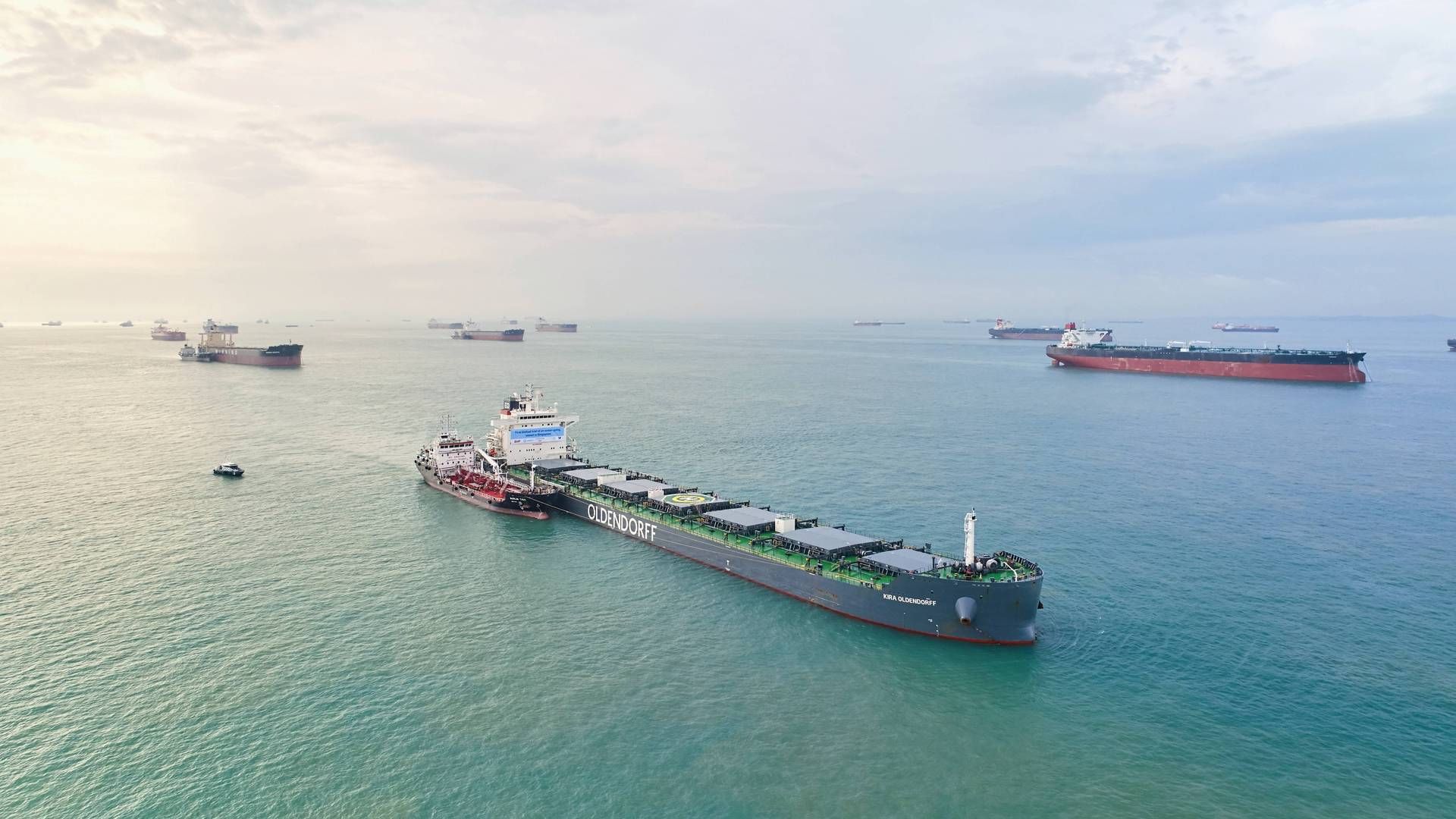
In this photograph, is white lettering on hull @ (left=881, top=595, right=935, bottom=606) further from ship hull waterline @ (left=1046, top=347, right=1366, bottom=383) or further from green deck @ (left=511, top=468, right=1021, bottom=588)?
ship hull waterline @ (left=1046, top=347, right=1366, bottom=383)

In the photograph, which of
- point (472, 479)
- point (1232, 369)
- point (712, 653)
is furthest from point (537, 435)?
point (1232, 369)

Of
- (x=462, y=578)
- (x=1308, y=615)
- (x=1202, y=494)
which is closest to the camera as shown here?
(x=1308, y=615)

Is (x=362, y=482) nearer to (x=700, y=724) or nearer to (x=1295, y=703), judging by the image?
(x=700, y=724)

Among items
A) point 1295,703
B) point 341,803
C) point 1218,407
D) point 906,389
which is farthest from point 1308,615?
point 906,389

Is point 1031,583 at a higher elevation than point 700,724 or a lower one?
higher

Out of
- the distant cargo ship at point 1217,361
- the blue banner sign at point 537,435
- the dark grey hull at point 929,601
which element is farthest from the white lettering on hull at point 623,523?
the distant cargo ship at point 1217,361

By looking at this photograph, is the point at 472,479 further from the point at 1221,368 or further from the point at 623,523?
the point at 1221,368
